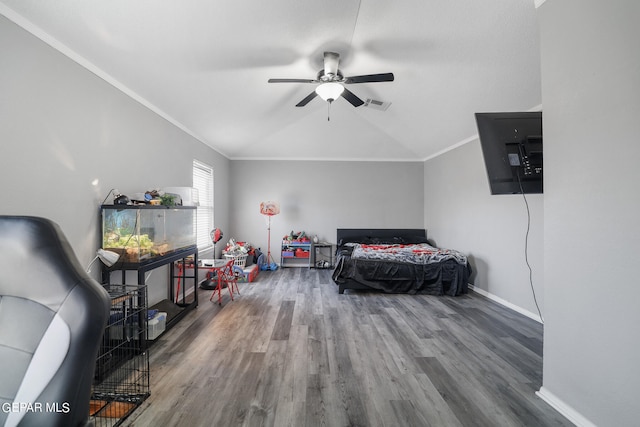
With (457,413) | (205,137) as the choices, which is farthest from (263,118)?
(457,413)

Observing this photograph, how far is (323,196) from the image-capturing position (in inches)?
238

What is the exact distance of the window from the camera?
173 inches

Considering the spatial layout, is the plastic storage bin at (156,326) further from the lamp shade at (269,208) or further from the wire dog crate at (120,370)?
the lamp shade at (269,208)

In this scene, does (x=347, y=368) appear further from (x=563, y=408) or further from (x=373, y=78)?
(x=373, y=78)

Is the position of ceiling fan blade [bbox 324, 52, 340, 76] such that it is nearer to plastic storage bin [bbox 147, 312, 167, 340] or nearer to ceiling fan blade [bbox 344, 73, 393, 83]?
ceiling fan blade [bbox 344, 73, 393, 83]

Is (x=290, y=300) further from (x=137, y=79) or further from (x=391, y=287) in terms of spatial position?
(x=137, y=79)

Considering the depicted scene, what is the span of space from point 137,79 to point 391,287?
4077 mm

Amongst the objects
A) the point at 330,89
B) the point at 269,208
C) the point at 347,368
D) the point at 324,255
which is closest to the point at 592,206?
the point at 347,368

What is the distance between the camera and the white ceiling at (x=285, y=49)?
1959mm

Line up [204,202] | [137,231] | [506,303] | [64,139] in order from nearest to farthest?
[64,139] < [137,231] < [506,303] < [204,202]

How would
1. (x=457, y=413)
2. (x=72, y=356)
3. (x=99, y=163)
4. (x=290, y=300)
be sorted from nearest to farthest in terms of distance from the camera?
(x=72, y=356), (x=457, y=413), (x=99, y=163), (x=290, y=300)

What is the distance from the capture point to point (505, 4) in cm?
209

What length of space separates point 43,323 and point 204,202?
165 inches

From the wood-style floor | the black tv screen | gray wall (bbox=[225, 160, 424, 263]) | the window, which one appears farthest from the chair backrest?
gray wall (bbox=[225, 160, 424, 263])
